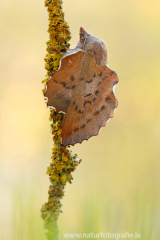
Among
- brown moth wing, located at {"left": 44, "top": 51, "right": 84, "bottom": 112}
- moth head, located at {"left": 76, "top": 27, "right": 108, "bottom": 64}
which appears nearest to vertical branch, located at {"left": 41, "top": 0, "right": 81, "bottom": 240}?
brown moth wing, located at {"left": 44, "top": 51, "right": 84, "bottom": 112}

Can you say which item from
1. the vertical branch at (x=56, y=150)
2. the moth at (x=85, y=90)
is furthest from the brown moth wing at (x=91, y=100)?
the vertical branch at (x=56, y=150)

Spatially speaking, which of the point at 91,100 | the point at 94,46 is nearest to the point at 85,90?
the point at 91,100

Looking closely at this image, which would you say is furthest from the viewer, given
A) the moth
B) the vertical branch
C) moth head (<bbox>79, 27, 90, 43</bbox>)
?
moth head (<bbox>79, 27, 90, 43</bbox>)

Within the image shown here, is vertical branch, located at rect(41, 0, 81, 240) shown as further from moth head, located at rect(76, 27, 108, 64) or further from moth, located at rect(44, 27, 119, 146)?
moth head, located at rect(76, 27, 108, 64)

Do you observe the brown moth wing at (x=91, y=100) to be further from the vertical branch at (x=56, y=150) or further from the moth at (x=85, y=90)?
the vertical branch at (x=56, y=150)

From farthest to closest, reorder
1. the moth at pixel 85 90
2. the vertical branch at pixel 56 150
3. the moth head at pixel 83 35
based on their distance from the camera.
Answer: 1. the moth head at pixel 83 35
2. the moth at pixel 85 90
3. the vertical branch at pixel 56 150

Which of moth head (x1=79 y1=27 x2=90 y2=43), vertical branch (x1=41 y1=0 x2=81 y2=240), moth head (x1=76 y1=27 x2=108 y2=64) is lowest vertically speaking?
vertical branch (x1=41 y1=0 x2=81 y2=240)
